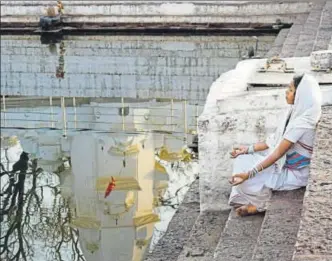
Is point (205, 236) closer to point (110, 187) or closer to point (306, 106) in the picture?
point (306, 106)

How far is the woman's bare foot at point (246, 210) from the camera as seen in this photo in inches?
174

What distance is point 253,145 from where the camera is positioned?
460 centimetres

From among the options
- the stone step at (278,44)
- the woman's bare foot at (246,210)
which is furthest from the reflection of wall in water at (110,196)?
the stone step at (278,44)

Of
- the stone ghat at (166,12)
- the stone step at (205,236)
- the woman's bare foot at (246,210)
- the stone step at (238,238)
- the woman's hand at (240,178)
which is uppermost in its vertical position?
the stone ghat at (166,12)

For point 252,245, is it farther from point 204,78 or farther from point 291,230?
point 204,78

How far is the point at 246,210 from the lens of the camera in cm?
444

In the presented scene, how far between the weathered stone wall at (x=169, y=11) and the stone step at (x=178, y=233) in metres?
8.98

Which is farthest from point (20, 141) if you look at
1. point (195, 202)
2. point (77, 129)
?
point (195, 202)

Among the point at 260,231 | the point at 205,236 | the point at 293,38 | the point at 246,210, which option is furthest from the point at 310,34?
the point at 260,231

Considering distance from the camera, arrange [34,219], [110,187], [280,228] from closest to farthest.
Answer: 1. [280,228]
2. [34,219]
3. [110,187]

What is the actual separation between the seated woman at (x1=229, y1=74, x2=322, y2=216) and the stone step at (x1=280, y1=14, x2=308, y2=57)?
17.3 feet

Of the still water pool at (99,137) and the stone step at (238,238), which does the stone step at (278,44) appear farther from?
the stone step at (238,238)

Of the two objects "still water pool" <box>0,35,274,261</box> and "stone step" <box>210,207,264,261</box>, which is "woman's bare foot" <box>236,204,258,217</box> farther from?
"still water pool" <box>0,35,274,261</box>

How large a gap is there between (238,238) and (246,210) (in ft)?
0.98
